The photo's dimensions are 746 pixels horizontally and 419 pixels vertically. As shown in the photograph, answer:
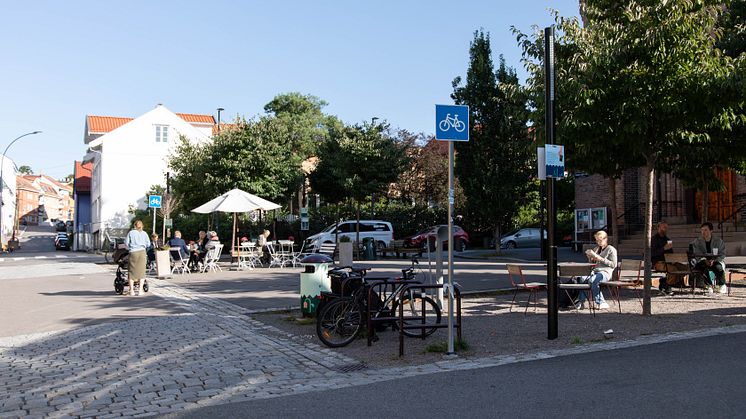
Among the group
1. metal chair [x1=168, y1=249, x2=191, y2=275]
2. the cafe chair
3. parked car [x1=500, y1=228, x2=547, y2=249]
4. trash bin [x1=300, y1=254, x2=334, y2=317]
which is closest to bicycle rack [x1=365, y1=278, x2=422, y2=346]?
trash bin [x1=300, y1=254, x2=334, y2=317]

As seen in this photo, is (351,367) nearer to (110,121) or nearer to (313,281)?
(313,281)

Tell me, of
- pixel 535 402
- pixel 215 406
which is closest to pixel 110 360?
pixel 215 406

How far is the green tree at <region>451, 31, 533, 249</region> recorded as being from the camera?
94.0ft

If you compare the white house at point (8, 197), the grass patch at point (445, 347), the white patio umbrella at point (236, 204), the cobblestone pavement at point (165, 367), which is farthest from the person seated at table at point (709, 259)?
the white house at point (8, 197)

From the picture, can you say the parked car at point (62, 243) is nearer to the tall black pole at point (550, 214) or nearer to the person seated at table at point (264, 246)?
the person seated at table at point (264, 246)

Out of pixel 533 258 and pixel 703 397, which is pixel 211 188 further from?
pixel 703 397

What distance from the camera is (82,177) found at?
68.6 metres

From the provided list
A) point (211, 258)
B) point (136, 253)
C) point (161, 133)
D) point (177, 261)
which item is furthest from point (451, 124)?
point (161, 133)

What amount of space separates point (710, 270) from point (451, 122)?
331 inches

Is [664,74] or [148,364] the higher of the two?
[664,74]

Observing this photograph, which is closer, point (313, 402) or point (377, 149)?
point (313, 402)

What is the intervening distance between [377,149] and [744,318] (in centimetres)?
2057

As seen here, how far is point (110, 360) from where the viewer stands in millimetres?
7766

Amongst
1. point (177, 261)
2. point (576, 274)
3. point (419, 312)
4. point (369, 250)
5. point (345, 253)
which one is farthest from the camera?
point (369, 250)
